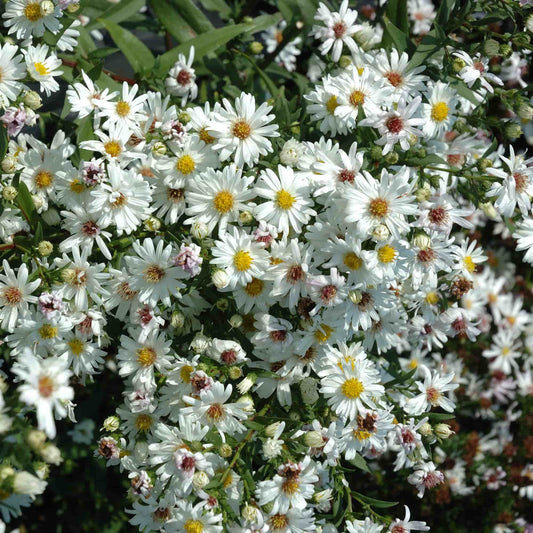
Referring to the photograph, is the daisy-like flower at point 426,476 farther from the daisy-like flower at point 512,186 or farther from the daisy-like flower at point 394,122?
the daisy-like flower at point 394,122

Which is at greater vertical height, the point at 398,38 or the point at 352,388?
the point at 398,38

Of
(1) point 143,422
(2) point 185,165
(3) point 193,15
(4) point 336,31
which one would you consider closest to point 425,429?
(1) point 143,422

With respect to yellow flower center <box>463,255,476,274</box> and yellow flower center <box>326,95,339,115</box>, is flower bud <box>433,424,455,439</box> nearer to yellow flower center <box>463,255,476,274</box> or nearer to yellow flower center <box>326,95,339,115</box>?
yellow flower center <box>463,255,476,274</box>

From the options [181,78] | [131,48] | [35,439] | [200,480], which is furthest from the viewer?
[131,48]

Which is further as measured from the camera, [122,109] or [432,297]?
[432,297]

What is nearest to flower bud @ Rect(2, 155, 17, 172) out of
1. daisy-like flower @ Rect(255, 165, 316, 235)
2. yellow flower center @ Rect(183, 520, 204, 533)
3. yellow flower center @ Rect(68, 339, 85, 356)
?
yellow flower center @ Rect(68, 339, 85, 356)

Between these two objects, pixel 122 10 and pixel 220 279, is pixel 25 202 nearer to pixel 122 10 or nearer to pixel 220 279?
pixel 220 279

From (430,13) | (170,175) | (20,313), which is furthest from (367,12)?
(20,313)

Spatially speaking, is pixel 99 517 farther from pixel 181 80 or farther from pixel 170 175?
pixel 181 80
